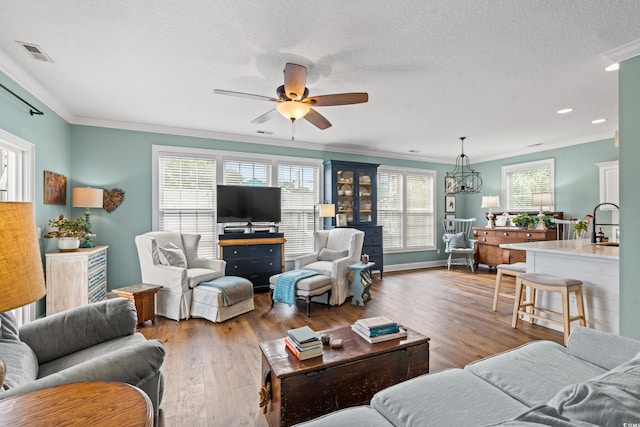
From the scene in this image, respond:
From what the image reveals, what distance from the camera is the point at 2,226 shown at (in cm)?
75

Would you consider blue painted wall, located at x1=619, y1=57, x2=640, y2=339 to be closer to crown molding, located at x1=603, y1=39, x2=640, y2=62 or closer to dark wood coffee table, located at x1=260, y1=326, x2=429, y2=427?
crown molding, located at x1=603, y1=39, x2=640, y2=62

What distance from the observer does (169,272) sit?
358 cm

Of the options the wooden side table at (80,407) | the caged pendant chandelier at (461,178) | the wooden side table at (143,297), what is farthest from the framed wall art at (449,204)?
the wooden side table at (80,407)

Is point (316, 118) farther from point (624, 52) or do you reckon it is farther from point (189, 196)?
point (189, 196)

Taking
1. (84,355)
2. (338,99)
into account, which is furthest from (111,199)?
(338,99)

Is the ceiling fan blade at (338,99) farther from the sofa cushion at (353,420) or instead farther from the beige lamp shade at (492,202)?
the beige lamp shade at (492,202)

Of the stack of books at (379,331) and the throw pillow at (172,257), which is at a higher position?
the throw pillow at (172,257)

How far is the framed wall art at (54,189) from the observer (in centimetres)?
339

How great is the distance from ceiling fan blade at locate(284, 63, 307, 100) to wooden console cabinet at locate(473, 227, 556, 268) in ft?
17.1

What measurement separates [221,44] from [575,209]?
624 centimetres

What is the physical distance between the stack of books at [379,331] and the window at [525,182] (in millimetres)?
5523

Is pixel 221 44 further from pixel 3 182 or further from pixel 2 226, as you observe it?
pixel 3 182

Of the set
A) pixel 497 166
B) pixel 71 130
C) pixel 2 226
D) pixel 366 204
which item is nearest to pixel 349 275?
pixel 366 204

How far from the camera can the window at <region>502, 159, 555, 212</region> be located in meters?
5.82
